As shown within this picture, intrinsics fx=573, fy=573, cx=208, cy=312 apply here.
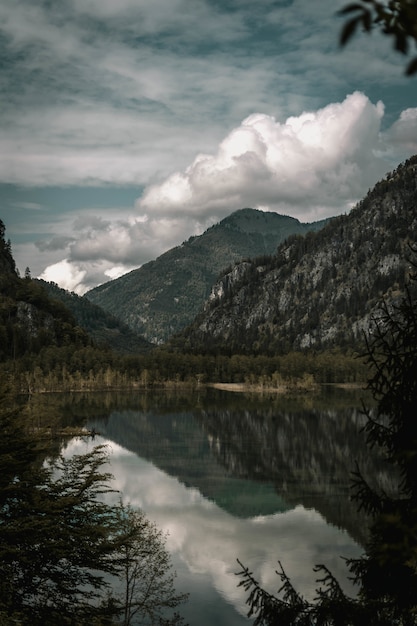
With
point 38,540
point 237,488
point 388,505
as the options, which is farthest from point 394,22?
point 237,488

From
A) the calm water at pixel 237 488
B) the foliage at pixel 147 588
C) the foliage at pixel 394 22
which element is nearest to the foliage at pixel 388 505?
the calm water at pixel 237 488

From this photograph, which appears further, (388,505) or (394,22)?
(388,505)

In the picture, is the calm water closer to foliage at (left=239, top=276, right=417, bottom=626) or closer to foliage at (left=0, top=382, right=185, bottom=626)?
foliage at (left=239, top=276, right=417, bottom=626)

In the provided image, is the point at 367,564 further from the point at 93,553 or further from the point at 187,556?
the point at 187,556

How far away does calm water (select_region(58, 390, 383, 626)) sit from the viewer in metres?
54.8

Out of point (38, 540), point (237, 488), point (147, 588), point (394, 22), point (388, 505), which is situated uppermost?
point (394, 22)

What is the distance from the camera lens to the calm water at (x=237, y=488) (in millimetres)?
54781

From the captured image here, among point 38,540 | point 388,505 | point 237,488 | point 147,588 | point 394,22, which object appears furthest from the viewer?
point 237,488

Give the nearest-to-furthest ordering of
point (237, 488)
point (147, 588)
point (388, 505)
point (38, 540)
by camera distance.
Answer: point (388, 505)
point (38, 540)
point (147, 588)
point (237, 488)

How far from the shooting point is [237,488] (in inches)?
3351

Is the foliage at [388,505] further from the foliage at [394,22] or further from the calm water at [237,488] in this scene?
the foliage at [394,22]

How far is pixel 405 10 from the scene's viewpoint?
427 cm

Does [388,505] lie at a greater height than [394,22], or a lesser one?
lesser

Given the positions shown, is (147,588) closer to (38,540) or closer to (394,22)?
(38,540)
